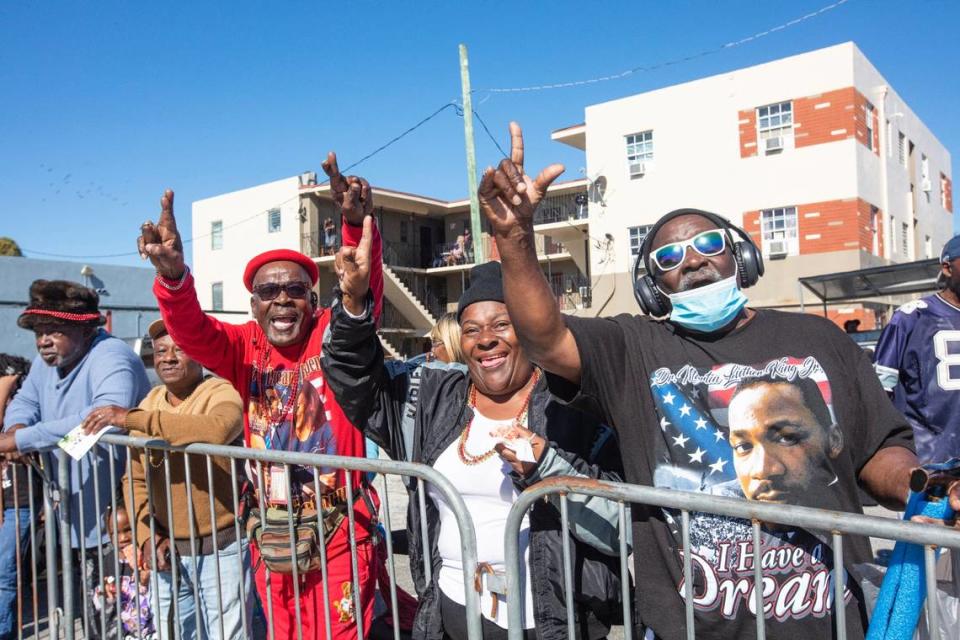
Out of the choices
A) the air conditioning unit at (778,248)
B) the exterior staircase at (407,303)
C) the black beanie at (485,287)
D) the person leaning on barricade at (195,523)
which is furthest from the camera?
the exterior staircase at (407,303)

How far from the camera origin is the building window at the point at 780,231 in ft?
69.2

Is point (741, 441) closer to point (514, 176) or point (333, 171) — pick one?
point (514, 176)

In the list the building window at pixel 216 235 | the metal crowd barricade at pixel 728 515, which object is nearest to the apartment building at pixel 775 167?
the building window at pixel 216 235

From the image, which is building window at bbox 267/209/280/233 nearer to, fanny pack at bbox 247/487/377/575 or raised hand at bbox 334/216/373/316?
fanny pack at bbox 247/487/377/575

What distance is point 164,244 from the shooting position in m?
2.96

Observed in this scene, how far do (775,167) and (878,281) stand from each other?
41.0 ft

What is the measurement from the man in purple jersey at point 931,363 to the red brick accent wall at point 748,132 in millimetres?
18903

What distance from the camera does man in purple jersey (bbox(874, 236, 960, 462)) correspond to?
3961mm

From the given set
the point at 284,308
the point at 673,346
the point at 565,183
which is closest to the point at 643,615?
the point at 673,346

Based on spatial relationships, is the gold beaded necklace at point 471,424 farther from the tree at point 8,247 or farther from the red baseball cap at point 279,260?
the tree at point 8,247

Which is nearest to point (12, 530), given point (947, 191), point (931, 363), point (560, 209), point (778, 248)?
point (931, 363)

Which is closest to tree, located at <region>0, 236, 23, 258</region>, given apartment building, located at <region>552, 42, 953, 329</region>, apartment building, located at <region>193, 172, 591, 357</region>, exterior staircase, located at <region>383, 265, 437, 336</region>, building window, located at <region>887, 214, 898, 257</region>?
apartment building, located at <region>193, 172, 591, 357</region>

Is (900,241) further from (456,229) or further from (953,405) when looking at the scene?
(953,405)

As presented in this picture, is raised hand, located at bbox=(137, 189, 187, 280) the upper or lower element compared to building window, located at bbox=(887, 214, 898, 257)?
lower
